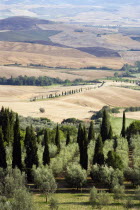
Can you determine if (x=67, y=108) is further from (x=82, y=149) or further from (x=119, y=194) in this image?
(x=119, y=194)

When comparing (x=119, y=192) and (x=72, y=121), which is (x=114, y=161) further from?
(x=72, y=121)

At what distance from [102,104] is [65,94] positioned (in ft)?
68.5

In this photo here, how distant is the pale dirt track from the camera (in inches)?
4751

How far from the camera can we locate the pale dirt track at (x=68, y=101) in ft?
396

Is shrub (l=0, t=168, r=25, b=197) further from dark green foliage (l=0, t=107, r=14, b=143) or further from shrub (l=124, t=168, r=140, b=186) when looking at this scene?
dark green foliage (l=0, t=107, r=14, b=143)

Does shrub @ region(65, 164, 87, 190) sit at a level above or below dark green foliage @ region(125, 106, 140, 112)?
above

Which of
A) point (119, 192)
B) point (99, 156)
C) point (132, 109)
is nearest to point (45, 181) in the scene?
point (119, 192)

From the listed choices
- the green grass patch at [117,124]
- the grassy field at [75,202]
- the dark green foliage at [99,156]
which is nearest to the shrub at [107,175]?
the grassy field at [75,202]

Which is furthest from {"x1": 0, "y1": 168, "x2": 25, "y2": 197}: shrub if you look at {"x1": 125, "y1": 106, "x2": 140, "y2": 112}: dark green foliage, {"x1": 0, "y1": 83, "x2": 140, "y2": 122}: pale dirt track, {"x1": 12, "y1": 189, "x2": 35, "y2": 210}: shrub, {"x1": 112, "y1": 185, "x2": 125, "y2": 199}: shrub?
{"x1": 125, "y1": 106, "x2": 140, "y2": 112}: dark green foliage

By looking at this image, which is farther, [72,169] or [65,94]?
[65,94]

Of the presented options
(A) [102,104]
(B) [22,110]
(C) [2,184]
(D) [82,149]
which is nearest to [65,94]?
(A) [102,104]

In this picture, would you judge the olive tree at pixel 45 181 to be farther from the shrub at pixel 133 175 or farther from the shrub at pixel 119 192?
the shrub at pixel 133 175

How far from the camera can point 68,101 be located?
143 meters

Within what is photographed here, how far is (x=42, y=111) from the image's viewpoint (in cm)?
12119
